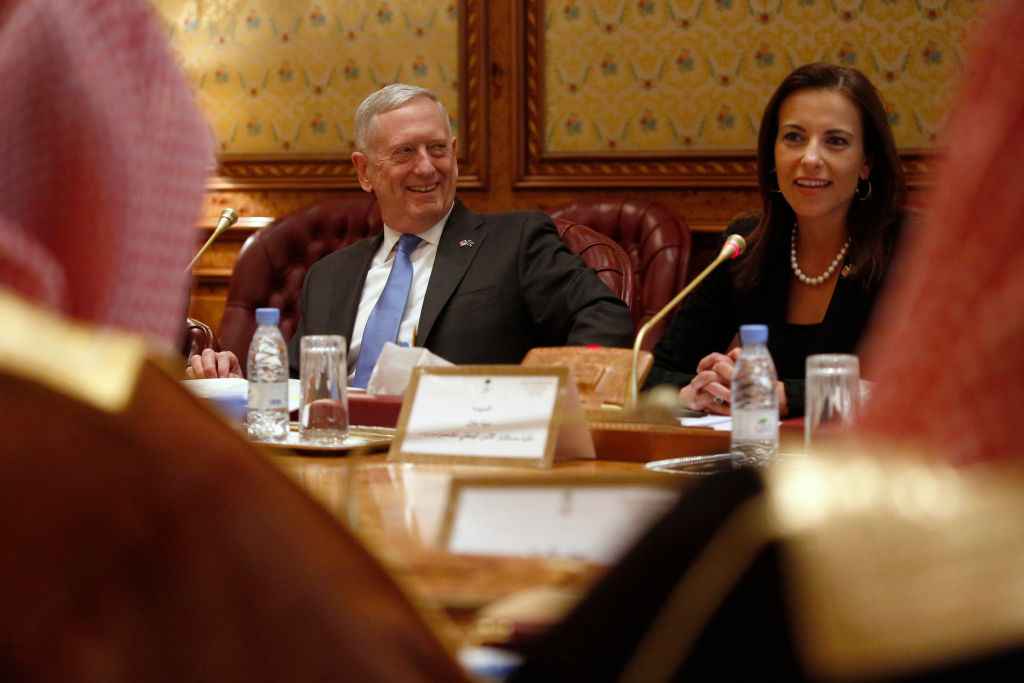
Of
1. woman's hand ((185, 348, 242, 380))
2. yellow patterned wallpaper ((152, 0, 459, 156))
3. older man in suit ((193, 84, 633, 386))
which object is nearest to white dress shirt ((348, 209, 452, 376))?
older man in suit ((193, 84, 633, 386))

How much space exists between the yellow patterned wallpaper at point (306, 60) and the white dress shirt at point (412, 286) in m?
1.14

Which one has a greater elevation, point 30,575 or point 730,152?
point 730,152

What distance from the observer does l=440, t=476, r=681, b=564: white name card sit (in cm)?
50

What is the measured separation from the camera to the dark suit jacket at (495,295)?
304cm

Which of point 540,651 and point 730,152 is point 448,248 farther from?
point 540,651

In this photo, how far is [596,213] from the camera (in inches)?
147

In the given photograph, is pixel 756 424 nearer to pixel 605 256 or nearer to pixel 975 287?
pixel 975 287

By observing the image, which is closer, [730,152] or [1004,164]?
[1004,164]

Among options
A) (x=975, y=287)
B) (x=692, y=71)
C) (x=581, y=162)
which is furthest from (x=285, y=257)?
(x=975, y=287)

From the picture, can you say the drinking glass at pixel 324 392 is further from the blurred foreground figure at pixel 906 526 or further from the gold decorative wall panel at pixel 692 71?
the gold decorative wall panel at pixel 692 71

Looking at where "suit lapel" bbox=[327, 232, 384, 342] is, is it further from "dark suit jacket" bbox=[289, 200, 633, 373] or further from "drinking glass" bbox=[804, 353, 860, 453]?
"drinking glass" bbox=[804, 353, 860, 453]

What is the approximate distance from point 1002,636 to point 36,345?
280mm

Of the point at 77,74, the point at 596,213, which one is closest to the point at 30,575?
the point at 77,74

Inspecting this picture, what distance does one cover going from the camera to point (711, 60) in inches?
160
